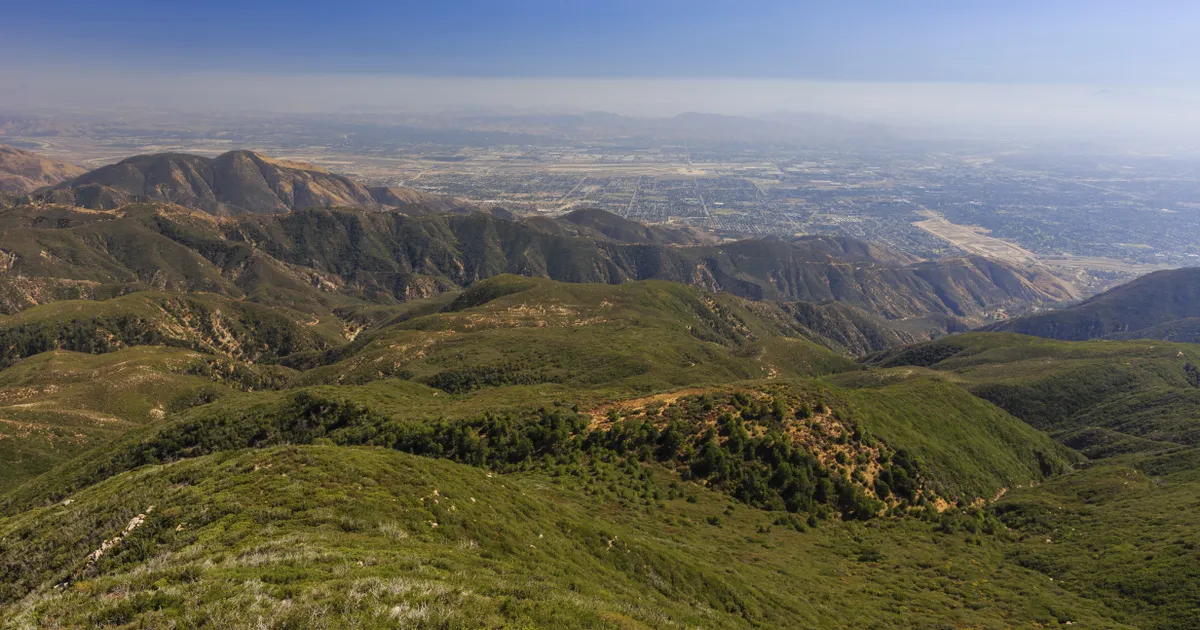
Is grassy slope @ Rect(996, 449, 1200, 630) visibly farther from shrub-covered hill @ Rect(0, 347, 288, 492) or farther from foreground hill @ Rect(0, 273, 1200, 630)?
shrub-covered hill @ Rect(0, 347, 288, 492)

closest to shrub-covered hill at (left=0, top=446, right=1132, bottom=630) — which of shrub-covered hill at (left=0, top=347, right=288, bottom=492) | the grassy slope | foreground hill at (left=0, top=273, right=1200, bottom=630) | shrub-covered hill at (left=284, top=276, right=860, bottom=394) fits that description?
foreground hill at (left=0, top=273, right=1200, bottom=630)

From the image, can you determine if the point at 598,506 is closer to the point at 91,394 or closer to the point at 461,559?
the point at 461,559

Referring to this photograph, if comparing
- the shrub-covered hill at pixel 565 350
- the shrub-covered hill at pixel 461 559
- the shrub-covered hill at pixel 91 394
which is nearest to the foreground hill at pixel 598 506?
the shrub-covered hill at pixel 461 559

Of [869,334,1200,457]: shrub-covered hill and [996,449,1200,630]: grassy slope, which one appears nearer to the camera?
[996,449,1200,630]: grassy slope

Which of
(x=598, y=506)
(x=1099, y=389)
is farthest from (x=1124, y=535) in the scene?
(x=1099, y=389)

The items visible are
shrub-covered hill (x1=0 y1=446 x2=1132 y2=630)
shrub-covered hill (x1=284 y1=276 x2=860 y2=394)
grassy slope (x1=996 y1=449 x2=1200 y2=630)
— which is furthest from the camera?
shrub-covered hill (x1=284 y1=276 x2=860 y2=394)

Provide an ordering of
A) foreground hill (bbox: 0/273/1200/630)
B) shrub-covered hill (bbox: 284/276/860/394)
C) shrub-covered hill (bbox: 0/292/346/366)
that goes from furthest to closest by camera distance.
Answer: shrub-covered hill (bbox: 0/292/346/366) → shrub-covered hill (bbox: 284/276/860/394) → foreground hill (bbox: 0/273/1200/630)
